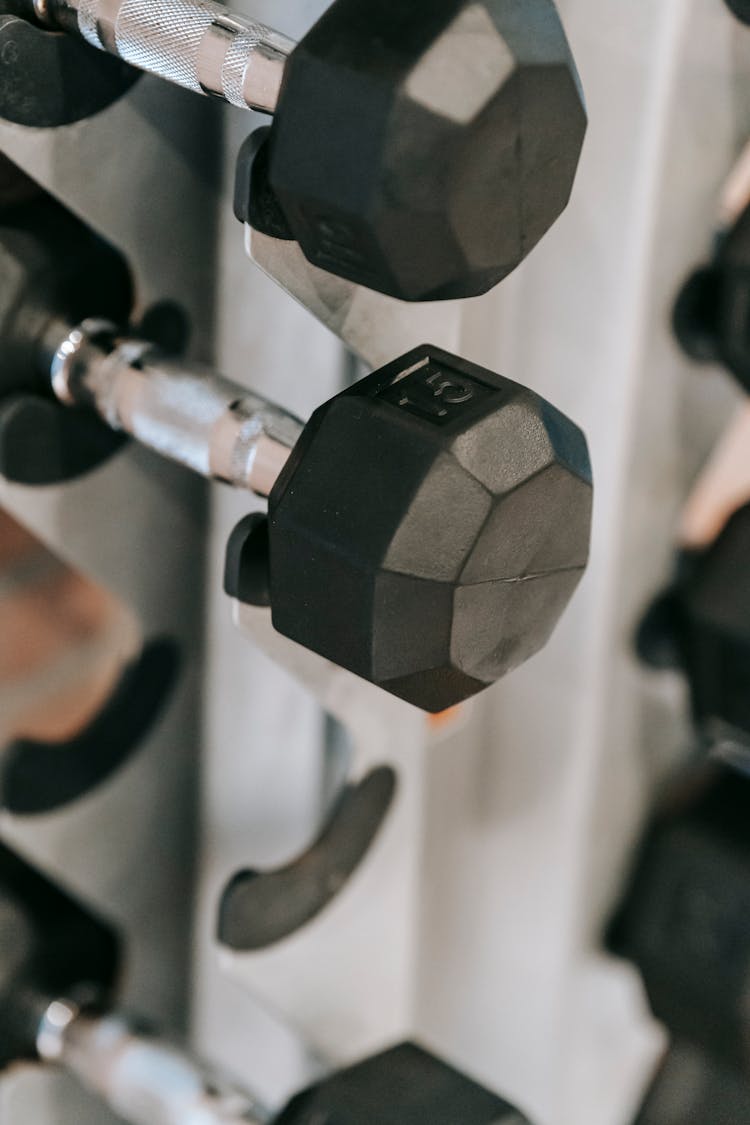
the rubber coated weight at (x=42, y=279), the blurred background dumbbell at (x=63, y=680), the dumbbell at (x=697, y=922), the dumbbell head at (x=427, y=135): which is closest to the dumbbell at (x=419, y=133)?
the dumbbell head at (x=427, y=135)

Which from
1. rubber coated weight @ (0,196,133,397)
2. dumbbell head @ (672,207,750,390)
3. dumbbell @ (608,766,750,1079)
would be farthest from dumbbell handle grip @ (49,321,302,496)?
dumbbell @ (608,766,750,1079)

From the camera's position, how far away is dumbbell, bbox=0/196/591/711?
0.33 m

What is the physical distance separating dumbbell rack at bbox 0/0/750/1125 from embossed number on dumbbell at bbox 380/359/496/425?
60mm

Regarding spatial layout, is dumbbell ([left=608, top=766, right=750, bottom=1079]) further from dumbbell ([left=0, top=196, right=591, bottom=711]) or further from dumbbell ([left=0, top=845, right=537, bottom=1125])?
dumbbell ([left=0, top=196, right=591, bottom=711])

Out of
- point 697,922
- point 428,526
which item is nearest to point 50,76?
point 428,526

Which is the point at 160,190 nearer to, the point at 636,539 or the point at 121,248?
the point at 121,248

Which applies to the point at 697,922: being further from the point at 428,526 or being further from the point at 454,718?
the point at 428,526

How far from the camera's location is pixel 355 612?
1.11ft

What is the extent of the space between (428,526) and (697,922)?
1.08 ft

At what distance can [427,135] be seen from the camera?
291mm

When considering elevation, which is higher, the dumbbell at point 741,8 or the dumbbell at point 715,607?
the dumbbell at point 741,8

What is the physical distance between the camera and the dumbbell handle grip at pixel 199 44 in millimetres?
327

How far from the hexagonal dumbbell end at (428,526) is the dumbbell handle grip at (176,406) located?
0.09 feet

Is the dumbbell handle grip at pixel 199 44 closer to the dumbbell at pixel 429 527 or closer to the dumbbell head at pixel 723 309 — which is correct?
the dumbbell at pixel 429 527
